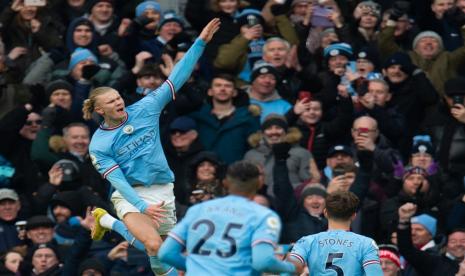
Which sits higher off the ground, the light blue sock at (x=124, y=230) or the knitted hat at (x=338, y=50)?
the knitted hat at (x=338, y=50)

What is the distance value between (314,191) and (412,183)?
1.22 meters

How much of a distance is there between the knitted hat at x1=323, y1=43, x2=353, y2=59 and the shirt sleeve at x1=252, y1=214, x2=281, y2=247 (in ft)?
26.1

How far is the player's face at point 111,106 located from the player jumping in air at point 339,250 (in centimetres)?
249

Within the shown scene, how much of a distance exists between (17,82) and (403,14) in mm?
5055

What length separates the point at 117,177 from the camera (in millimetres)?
15469

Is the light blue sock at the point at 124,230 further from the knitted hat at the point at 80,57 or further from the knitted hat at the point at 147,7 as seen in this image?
the knitted hat at the point at 147,7

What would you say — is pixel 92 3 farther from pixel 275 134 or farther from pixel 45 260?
pixel 45 260

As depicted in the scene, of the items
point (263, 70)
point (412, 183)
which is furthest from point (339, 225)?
point (263, 70)

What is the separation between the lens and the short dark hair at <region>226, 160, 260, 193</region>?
496 inches

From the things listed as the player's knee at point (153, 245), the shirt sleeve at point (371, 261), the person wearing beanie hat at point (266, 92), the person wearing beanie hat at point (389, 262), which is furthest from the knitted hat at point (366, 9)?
the shirt sleeve at point (371, 261)

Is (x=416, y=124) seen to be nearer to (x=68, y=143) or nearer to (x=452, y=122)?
(x=452, y=122)

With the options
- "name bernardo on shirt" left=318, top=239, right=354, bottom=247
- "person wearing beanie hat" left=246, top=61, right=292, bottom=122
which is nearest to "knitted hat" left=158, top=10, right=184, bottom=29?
"person wearing beanie hat" left=246, top=61, right=292, bottom=122

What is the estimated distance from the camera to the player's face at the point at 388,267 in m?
16.7

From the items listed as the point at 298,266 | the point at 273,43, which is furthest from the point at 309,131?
the point at 298,266
